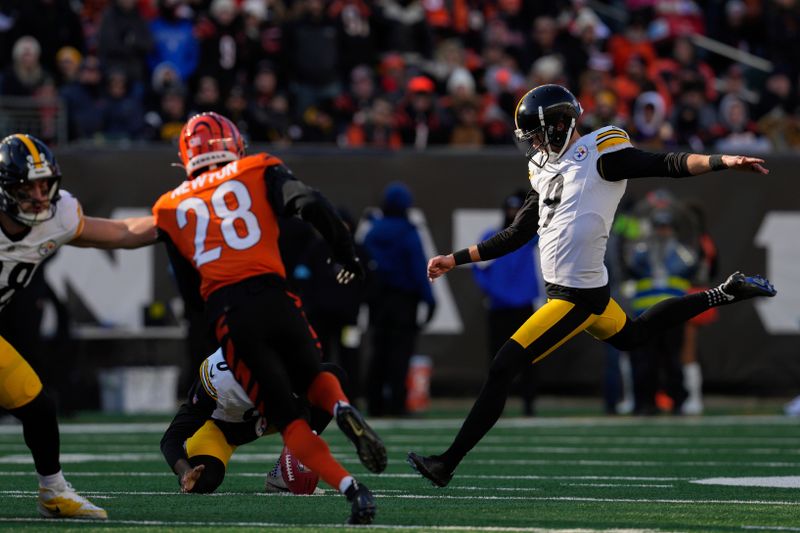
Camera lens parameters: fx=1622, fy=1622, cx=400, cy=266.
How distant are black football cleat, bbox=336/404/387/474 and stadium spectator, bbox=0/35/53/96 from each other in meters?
9.64

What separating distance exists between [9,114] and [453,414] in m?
4.72

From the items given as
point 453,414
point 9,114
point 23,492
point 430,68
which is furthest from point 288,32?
point 23,492

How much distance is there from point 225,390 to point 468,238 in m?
7.97

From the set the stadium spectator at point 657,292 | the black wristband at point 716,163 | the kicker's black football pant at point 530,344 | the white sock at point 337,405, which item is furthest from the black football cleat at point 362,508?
the stadium spectator at point 657,292

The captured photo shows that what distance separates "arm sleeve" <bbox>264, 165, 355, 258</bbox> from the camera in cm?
603

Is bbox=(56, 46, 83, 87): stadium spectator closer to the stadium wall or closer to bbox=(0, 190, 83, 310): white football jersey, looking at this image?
the stadium wall

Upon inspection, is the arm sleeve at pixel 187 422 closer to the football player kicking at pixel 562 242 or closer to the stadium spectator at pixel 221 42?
the football player kicking at pixel 562 242

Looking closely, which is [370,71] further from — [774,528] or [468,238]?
[774,528]

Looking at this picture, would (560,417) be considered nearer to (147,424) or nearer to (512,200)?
(512,200)

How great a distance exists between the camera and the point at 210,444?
7.49 metres

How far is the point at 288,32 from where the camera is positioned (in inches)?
666

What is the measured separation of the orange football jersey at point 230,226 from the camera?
6230 mm

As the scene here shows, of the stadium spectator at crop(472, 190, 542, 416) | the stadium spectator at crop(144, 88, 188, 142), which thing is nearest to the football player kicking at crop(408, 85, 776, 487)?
the stadium spectator at crop(472, 190, 542, 416)

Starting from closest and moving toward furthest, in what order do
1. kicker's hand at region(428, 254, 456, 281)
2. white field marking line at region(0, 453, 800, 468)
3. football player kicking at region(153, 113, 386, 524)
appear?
football player kicking at region(153, 113, 386, 524), kicker's hand at region(428, 254, 456, 281), white field marking line at region(0, 453, 800, 468)
